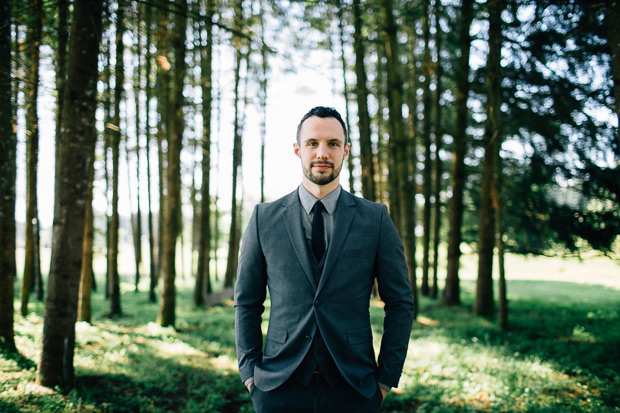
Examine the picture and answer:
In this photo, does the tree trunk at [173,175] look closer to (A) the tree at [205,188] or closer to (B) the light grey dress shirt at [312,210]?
(A) the tree at [205,188]

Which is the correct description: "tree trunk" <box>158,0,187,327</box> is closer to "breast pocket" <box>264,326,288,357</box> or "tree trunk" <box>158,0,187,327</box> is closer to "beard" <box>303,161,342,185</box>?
"breast pocket" <box>264,326,288,357</box>

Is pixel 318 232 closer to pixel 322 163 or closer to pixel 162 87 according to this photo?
pixel 322 163

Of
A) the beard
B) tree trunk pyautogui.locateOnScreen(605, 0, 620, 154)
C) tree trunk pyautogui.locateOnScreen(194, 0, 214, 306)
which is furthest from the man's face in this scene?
tree trunk pyautogui.locateOnScreen(194, 0, 214, 306)

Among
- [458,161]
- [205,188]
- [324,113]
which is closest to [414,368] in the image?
[324,113]

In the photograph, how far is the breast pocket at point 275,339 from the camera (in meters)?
2.13

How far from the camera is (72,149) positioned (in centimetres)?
435

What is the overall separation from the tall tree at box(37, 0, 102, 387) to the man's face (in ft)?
11.9

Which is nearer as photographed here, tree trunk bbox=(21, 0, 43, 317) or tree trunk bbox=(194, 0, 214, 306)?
tree trunk bbox=(21, 0, 43, 317)

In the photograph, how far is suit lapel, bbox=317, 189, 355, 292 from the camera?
6.66 feet

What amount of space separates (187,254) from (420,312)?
174ft

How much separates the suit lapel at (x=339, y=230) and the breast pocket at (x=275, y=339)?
40 centimetres

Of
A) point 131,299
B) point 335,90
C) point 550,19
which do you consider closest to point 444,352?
point 550,19

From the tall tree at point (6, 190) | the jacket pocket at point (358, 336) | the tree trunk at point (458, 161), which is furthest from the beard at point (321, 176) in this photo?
the tree trunk at point (458, 161)

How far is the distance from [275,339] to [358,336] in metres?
0.51
